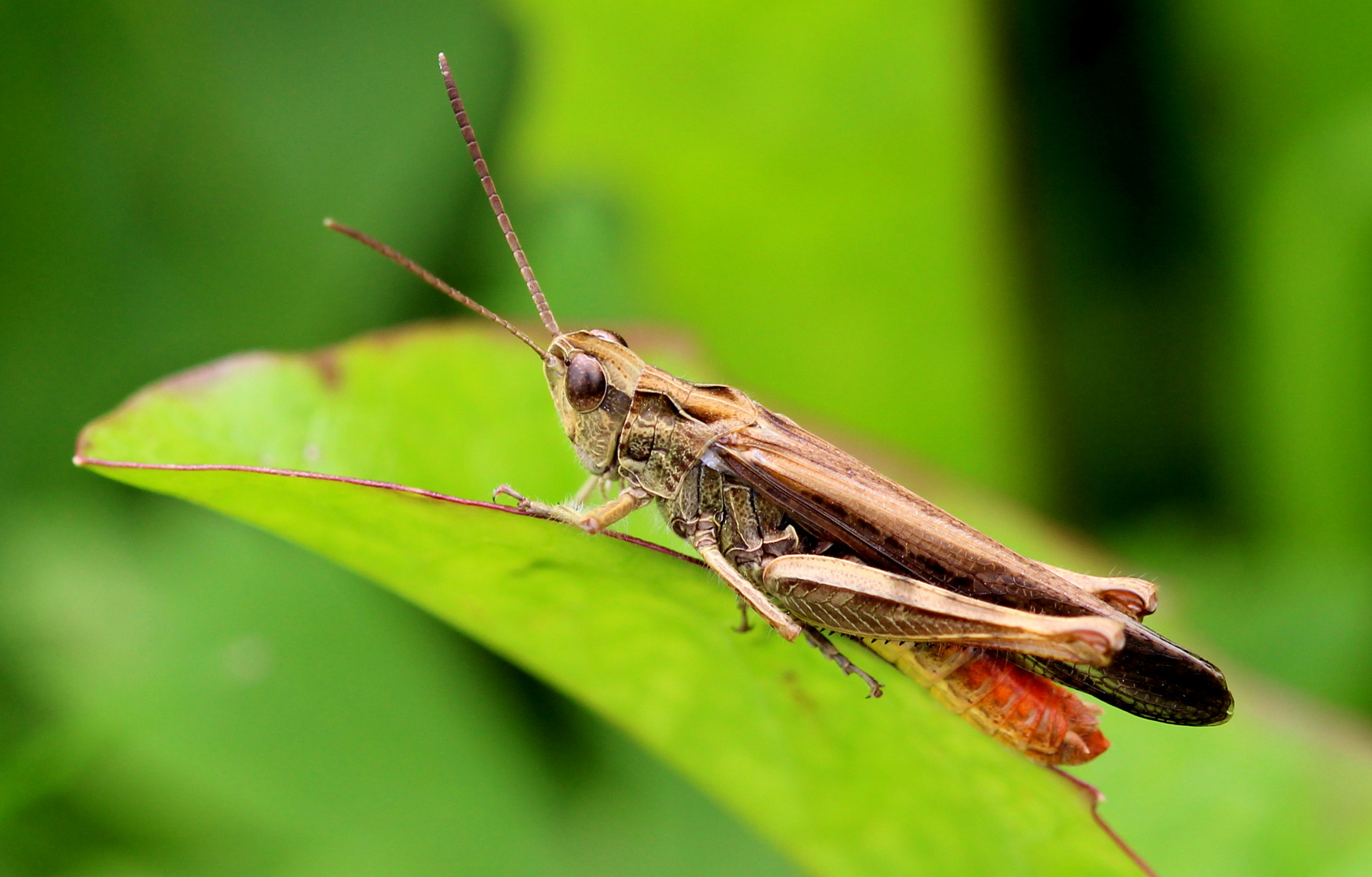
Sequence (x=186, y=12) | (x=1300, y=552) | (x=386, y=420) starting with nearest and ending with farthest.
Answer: (x=386, y=420) < (x=1300, y=552) < (x=186, y=12)

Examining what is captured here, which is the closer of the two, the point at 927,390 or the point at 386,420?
the point at 386,420

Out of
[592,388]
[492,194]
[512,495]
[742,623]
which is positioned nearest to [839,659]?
[742,623]

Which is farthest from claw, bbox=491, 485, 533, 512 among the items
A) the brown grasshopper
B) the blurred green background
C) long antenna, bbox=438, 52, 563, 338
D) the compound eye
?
the blurred green background

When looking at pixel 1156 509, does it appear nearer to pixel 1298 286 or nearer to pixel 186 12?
pixel 1298 286

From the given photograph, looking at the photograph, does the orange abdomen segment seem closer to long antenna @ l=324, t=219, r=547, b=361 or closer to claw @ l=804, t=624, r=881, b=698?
claw @ l=804, t=624, r=881, b=698

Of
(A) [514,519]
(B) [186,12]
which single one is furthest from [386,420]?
(B) [186,12]

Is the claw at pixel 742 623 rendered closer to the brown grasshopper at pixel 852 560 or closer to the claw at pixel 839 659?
the brown grasshopper at pixel 852 560
